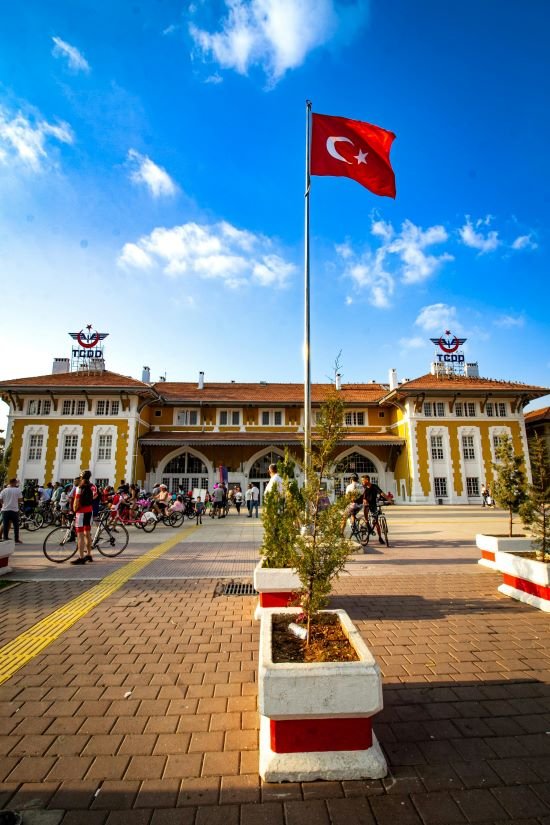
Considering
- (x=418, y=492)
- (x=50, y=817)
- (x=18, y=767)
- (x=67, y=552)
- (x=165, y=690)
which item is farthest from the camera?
(x=418, y=492)

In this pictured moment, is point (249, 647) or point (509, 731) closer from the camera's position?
point (509, 731)

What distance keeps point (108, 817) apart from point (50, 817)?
0.92 ft

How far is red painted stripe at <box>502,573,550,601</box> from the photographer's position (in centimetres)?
502

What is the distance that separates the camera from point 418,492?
27.5m

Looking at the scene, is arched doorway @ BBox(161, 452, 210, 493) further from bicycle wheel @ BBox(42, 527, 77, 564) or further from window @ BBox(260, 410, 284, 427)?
bicycle wheel @ BBox(42, 527, 77, 564)

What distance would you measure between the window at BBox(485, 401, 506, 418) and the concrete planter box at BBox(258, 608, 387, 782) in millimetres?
30949

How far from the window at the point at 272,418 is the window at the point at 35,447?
50.7 ft

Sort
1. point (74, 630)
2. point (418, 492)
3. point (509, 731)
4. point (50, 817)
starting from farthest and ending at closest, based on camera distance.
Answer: point (418, 492) → point (74, 630) → point (509, 731) → point (50, 817)

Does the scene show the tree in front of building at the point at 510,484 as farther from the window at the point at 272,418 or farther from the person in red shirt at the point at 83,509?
the window at the point at 272,418

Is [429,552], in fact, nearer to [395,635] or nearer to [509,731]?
[395,635]

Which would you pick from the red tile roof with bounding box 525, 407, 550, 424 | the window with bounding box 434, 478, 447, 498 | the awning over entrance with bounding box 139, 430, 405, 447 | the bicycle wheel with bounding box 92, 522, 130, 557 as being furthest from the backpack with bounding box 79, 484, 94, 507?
the red tile roof with bounding box 525, 407, 550, 424

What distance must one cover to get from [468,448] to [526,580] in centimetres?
2555

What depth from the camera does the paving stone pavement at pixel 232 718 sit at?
2.03 m

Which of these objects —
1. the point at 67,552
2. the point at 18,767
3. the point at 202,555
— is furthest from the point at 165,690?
the point at 67,552
